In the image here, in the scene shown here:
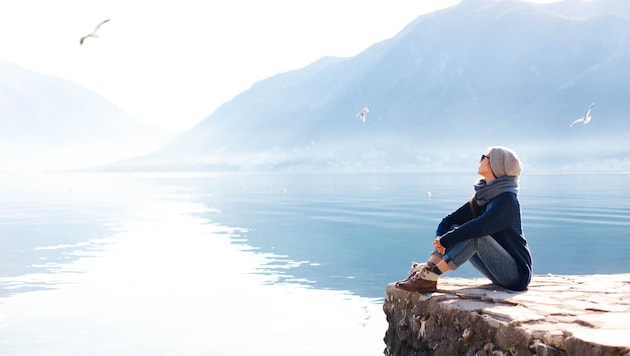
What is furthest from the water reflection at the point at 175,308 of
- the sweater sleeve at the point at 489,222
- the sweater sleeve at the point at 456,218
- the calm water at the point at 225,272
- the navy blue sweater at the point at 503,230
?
the sweater sleeve at the point at 489,222

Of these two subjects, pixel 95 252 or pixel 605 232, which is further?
pixel 605 232

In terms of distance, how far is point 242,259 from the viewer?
83.3 feet

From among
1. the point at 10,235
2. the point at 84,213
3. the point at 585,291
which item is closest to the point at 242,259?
the point at 10,235

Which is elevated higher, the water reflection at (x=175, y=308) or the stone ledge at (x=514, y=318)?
the stone ledge at (x=514, y=318)

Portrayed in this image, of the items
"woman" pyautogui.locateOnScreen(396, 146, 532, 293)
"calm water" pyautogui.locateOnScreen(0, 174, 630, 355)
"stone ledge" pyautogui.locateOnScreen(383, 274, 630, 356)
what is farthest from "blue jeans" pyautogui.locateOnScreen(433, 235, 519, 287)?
"calm water" pyautogui.locateOnScreen(0, 174, 630, 355)

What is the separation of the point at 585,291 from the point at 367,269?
14144 mm

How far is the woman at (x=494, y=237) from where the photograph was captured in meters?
8.26

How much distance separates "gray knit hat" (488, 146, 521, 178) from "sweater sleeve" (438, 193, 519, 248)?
28cm

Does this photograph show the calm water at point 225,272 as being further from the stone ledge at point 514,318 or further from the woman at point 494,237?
the woman at point 494,237

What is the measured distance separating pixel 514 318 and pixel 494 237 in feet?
4.87

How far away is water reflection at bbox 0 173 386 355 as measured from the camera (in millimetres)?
13461

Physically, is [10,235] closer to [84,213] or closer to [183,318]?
[84,213]

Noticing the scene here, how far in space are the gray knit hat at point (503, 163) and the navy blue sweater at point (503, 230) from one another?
0.89ft

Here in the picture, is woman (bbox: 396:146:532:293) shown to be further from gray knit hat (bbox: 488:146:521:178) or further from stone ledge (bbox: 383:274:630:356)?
stone ledge (bbox: 383:274:630:356)
